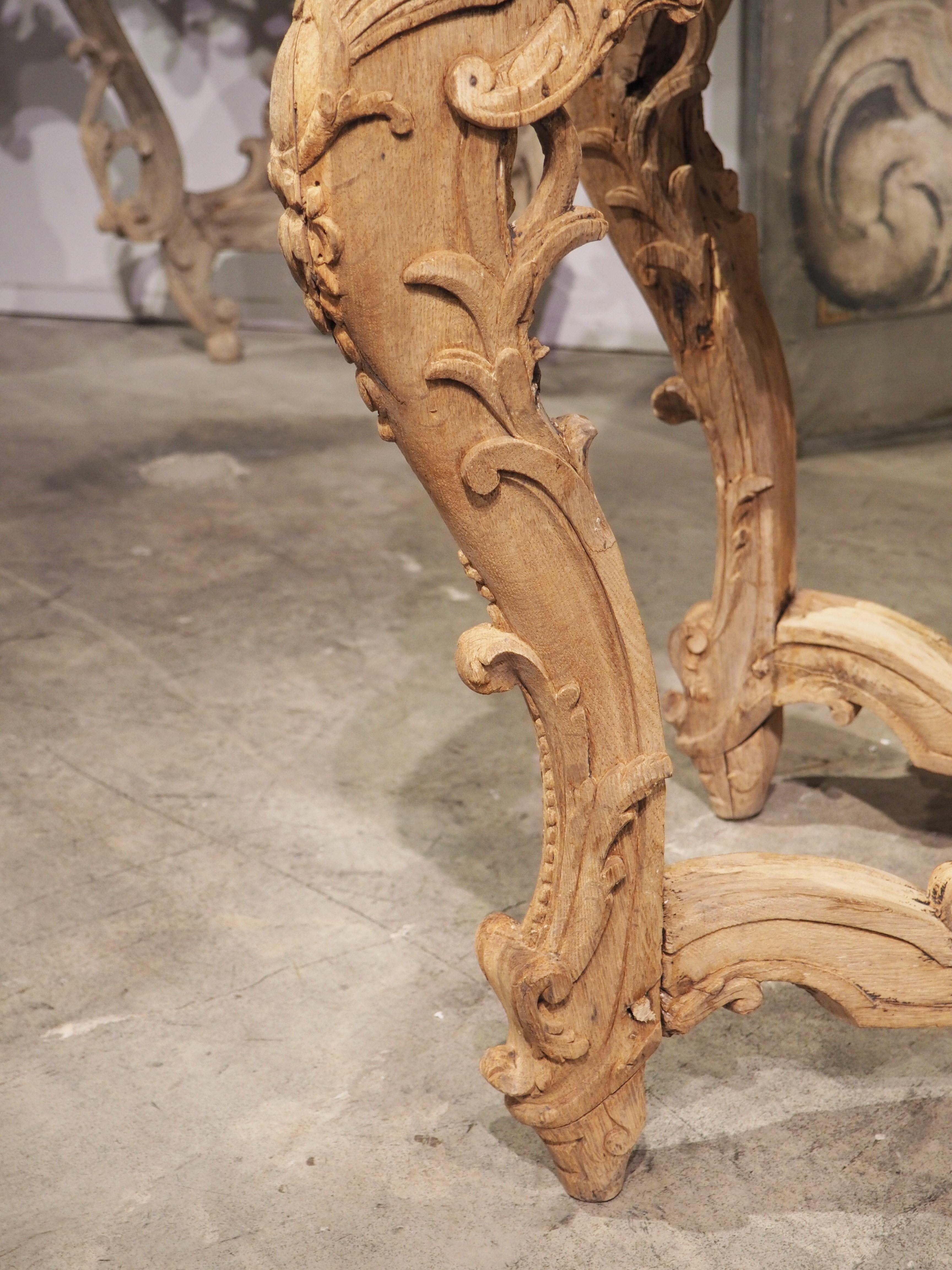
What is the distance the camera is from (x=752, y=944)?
1.05 m

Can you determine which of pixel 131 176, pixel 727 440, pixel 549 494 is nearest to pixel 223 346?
pixel 131 176

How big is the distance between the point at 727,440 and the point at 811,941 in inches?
25.0

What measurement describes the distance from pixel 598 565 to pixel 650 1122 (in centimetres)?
52

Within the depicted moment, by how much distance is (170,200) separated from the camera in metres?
4.02

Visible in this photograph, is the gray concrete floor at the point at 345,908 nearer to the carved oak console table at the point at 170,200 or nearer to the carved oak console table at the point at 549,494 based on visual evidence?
the carved oak console table at the point at 549,494

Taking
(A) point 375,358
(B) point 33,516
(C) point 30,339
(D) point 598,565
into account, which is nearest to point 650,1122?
(D) point 598,565

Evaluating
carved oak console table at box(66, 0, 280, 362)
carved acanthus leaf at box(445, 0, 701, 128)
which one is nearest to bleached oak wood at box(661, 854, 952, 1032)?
carved acanthus leaf at box(445, 0, 701, 128)

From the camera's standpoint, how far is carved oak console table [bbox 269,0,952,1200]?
0.81 m

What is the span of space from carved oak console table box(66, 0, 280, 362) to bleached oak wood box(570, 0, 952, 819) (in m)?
2.78

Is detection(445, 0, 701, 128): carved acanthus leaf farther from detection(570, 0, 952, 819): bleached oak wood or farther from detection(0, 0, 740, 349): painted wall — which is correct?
detection(0, 0, 740, 349): painted wall

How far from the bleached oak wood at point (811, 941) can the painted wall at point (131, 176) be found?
320 cm

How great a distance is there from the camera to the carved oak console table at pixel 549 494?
0.81m

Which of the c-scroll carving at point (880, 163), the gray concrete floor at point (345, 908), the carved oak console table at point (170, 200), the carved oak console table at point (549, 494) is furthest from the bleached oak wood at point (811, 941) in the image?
the carved oak console table at point (170, 200)

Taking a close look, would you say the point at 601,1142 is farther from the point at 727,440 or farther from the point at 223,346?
the point at 223,346
